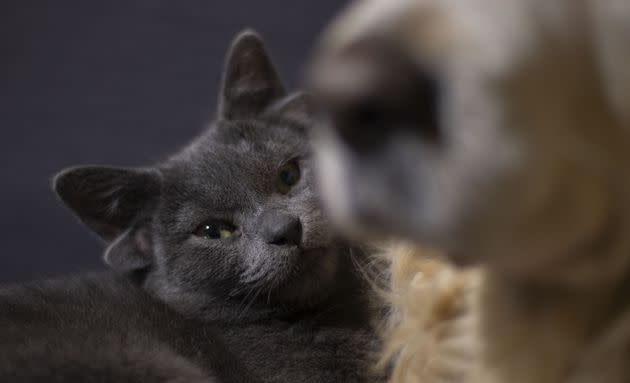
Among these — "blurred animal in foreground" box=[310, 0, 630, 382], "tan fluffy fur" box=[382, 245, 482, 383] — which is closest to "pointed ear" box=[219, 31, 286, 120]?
"tan fluffy fur" box=[382, 245, 482, 383]

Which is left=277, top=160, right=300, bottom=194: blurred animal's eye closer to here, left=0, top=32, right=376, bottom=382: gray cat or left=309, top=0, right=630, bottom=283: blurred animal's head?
left=0, top=32, right=376, bottom=382: gray cat

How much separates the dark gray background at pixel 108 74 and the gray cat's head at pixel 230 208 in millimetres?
505

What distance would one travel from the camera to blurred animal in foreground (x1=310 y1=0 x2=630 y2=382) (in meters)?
0.57

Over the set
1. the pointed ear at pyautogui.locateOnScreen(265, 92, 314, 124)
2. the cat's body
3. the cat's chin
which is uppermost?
the pointed ear at pyautogui.locateOnScreen(265, 92, 314, 124)

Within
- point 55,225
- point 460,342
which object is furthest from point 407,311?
point 55,225

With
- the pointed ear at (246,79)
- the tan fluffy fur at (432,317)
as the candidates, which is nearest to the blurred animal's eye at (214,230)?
the pointed ear at (246,79)

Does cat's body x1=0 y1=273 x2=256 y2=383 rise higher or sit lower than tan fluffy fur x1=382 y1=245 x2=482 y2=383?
lower

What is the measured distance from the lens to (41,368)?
102cm

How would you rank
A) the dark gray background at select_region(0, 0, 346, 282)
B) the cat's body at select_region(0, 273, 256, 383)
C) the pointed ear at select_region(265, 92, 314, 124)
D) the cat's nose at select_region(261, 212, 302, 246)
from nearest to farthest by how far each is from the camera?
the cat's body at select_region(0, 273, 256, 383), the cat's nose at select_region(261, 212, 302, 246), the pointed ear at select_region(265, 92, 314, 124), the dark gray background at select_region(0, 0, 346, 282)

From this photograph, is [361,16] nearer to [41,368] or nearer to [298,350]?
[41,368]

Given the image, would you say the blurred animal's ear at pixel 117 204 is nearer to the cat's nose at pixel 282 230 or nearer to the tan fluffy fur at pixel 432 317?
the cat's nose at pixel 282 230

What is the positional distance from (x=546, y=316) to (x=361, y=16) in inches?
12.3

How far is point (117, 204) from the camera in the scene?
145cm

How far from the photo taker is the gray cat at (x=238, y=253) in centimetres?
128
